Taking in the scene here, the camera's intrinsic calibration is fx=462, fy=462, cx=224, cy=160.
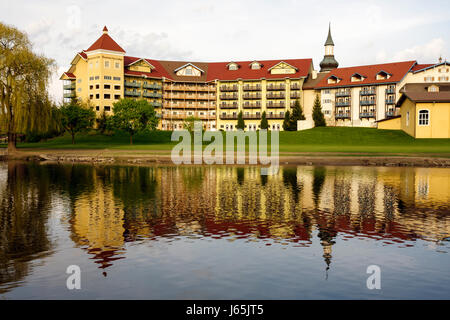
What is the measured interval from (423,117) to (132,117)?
178 ft

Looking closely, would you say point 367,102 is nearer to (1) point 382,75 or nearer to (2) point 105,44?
(1) point 382,75

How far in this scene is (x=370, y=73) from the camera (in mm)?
117750

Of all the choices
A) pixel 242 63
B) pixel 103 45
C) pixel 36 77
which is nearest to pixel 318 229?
pixel 36 77

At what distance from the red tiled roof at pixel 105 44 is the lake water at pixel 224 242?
93404 mm

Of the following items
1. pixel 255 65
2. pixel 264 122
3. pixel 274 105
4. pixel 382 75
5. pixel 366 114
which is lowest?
pixel 264 122

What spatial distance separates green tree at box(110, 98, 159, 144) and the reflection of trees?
57.0 m

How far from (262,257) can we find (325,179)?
22.5m

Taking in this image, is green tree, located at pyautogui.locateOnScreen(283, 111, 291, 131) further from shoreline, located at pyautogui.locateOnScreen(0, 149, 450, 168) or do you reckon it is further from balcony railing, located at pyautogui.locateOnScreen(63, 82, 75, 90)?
balcony railing, located at pyautogui.locateOnScreen(63, 82, 75, 90)

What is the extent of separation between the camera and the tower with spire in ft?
451

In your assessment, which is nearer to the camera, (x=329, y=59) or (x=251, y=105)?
(x=251, y=105)

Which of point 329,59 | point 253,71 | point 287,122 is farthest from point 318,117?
point 329,59

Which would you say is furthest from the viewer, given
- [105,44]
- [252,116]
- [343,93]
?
[252,116]

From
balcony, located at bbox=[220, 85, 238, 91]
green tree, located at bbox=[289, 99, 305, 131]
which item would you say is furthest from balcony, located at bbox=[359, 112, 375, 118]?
balcony, located at bbox=[220, 85, 238, 91]

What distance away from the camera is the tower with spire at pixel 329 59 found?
451 feet
